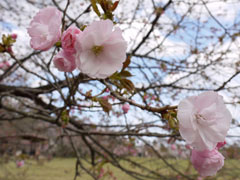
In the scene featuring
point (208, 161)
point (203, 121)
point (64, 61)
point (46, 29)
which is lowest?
point (208, 161)

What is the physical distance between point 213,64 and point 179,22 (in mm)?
698

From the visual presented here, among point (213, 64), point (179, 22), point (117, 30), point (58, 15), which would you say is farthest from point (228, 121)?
point (179, 22)

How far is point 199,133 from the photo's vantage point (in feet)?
1.50

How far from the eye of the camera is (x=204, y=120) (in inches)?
18.5

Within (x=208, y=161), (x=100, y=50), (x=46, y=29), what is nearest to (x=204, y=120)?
(x=208, y=161)

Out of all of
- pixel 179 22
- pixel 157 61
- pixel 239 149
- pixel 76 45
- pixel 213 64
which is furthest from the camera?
pixel 157 61

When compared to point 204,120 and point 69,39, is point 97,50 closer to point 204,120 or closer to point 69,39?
point 69,39

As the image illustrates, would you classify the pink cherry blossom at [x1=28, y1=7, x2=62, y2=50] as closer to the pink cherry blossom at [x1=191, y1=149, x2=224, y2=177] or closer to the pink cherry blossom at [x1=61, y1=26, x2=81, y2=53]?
the pink cherry blossom at [x1=61, y1=26, x2=81, y2=53]

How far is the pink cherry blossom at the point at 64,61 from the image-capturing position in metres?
0.46

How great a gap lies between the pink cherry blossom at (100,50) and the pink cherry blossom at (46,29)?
0.09 m

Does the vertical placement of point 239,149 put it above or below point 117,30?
below

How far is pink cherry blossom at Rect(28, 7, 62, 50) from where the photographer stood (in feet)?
1.60

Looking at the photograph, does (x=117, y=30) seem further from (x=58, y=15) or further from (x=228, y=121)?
(x=228, y=121)

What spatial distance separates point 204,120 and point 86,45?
329 millimetres
